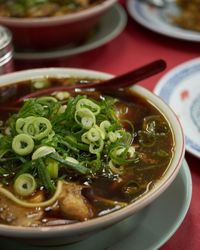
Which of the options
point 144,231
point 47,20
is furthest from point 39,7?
point 144,231

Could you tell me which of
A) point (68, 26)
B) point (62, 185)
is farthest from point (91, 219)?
point (68, 26)

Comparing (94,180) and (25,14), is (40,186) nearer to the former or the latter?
(94,180)

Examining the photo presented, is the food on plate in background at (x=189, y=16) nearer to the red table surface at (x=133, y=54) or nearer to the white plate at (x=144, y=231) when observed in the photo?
the red table surface at (x=133, y=54)

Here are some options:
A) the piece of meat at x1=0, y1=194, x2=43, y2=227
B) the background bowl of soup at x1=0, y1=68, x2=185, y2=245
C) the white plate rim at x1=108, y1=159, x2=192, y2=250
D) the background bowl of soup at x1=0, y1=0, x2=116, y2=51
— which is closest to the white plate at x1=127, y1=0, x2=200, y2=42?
the background bowl of soup at x1=0, y1=0, x2=116, y2=51

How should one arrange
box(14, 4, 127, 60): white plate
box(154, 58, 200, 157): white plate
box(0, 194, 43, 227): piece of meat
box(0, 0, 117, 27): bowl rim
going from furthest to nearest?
box(14, 4, 127, 60): white plate → box(0, 0, 117, 27): bowl rim → box(154, 58, 200, 157): white plate → box(0, 194, 43, 227): piece of meat

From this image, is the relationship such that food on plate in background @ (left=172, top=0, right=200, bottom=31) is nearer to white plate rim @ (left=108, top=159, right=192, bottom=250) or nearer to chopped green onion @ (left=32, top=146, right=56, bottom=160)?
white plate rim @ (left=108, top=159, right=192, bottom=250)

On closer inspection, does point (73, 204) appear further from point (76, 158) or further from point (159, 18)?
point (159, 18)

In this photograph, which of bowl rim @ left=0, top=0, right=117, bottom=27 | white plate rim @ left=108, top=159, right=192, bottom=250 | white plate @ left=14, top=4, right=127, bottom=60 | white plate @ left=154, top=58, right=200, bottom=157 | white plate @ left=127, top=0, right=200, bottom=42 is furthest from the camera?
white plate @ left=127, top=0, right=200, bottom=42
